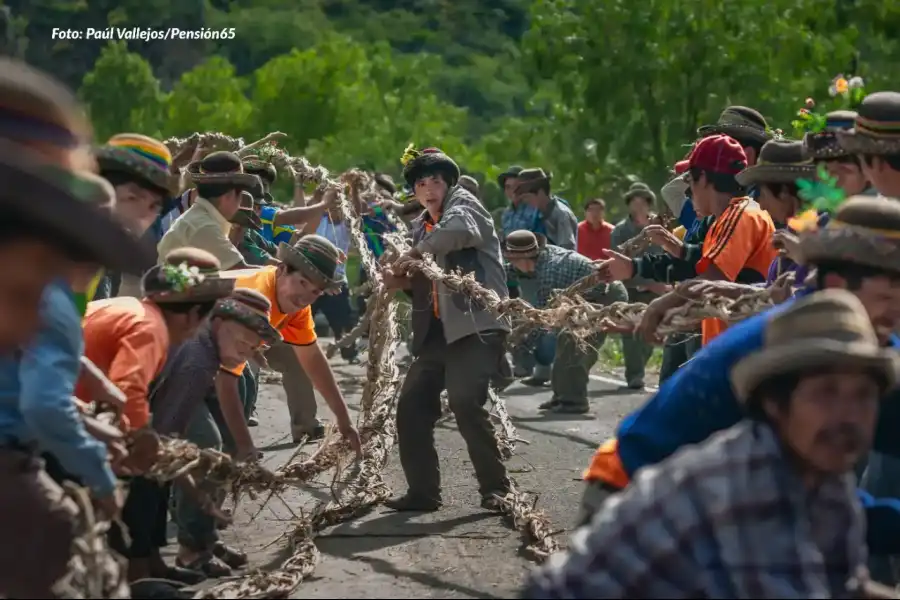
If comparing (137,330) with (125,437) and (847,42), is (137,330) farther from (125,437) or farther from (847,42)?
(847,42)

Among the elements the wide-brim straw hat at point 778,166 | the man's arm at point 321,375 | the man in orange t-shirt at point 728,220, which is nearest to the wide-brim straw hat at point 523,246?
the man in orange t-shirt at point 728,220

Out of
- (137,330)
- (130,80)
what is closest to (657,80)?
(137,330)

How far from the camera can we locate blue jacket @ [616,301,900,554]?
432 cm

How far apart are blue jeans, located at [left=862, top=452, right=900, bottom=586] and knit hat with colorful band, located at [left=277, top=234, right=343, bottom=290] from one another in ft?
9.99

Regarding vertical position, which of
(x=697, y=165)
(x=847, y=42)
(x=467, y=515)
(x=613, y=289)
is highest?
(x=847, y=42)

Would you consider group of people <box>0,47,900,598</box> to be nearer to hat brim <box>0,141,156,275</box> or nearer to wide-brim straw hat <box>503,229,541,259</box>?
hat brim <box>0,141,156,275</box>

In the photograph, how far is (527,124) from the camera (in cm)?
2986

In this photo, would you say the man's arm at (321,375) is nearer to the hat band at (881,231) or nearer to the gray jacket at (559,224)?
the hat band at (881,231)

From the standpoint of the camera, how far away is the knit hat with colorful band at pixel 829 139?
6.96 meters

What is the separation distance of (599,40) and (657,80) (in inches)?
44.5


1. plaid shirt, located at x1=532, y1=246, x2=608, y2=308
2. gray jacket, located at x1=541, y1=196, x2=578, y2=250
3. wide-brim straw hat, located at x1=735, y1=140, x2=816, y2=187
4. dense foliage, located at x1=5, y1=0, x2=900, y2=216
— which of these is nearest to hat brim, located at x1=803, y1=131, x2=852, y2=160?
wide-brim straw hat, located at x1=735, y1=140, x2=816, y2=187

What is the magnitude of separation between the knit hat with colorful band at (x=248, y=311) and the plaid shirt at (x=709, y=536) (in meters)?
3.33

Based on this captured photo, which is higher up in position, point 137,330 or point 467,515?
point 137,330

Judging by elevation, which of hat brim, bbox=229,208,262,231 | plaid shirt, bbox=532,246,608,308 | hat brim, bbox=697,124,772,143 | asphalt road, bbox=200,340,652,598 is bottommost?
asphalt road, bbox=200,340,652,598
